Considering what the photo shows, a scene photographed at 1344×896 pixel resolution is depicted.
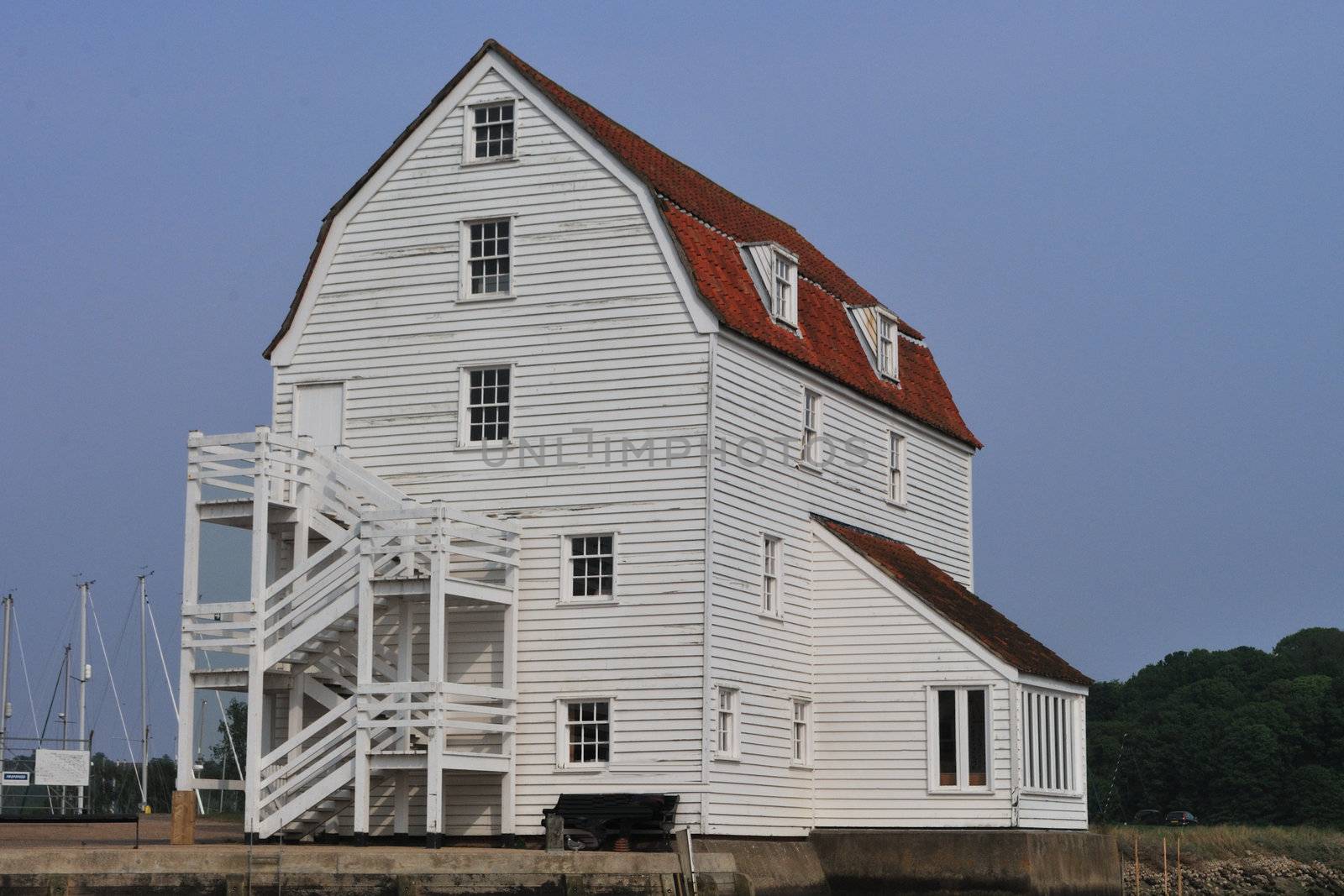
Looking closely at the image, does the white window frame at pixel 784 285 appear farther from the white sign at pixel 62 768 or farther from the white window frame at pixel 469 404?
the white sign at pixel 62 768

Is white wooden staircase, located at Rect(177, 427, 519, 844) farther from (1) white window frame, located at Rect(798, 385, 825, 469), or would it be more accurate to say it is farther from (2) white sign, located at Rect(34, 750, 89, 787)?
(2) white sign, located at Rect(34, 750, 89, 787)

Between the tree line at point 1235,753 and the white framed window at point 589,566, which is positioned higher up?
the white framed window at point 589,566

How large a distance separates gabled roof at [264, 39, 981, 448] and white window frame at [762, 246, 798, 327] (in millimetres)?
400

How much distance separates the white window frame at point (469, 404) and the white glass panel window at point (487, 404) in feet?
0.05

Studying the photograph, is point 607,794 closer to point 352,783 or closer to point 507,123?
point 352,783

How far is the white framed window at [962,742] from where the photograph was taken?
33.3 meters

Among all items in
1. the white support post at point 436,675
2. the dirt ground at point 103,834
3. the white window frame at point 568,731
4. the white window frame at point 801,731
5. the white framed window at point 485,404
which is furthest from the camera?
the white window frame at point 801,731

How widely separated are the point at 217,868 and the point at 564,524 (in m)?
10.1

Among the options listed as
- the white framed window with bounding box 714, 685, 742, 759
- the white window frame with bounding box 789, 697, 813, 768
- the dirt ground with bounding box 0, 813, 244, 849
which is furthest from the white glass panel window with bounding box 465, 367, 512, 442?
the dirt ground with bounding box 0, 813, 244, 849

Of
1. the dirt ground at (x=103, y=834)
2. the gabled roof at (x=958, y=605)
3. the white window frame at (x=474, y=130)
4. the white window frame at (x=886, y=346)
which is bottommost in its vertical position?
the dirt ground at (x=103, y=834)

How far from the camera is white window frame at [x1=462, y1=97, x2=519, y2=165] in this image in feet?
113

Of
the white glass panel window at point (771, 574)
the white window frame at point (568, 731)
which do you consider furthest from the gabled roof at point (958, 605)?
the white window frame at point (568, 731)

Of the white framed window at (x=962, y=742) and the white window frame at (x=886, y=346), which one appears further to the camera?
the white window frame at (x=886, y=346)

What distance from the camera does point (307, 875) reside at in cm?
2453
